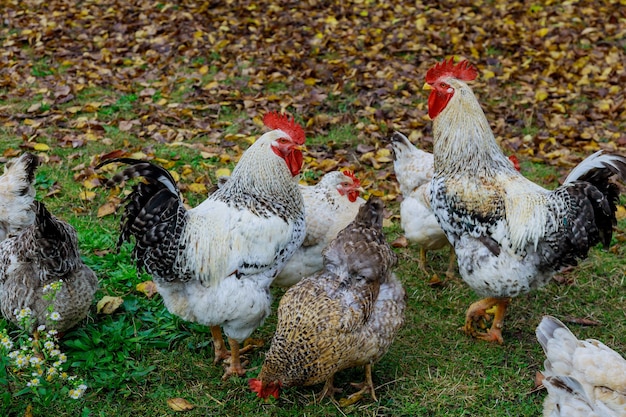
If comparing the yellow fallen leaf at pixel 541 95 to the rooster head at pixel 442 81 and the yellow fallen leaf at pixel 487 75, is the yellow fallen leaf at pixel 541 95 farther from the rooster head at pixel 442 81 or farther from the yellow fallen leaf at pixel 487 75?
the rooster head at pixel 442 81

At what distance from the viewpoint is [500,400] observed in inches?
158

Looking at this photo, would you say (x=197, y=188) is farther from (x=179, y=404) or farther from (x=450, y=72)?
(x=450, y=72)

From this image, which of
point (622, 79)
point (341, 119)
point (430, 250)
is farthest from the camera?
point (622, 79)

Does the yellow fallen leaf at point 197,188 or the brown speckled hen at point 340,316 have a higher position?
the brown speckled hen at point 340,316

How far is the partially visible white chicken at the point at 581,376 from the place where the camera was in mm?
2820

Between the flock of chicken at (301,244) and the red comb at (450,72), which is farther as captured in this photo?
the red comb at (450,72)

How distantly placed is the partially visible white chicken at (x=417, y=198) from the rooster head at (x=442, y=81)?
570 millimetres

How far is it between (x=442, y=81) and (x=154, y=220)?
2272 millimetres

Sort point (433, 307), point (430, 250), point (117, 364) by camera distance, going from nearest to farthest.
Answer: point (117, 364) → point (433, 307) → point (430, 250)

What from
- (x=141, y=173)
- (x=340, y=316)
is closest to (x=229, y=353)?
(x=340, y=316)

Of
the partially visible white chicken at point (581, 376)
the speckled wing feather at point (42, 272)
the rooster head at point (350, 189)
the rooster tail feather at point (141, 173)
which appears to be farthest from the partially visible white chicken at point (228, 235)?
the partially visible white chicken at point (581, 376)

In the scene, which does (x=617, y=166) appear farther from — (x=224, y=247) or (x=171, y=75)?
(x=171, y=75)

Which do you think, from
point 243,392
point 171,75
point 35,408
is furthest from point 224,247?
point 171,75

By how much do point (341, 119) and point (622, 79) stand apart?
4.08 metres
